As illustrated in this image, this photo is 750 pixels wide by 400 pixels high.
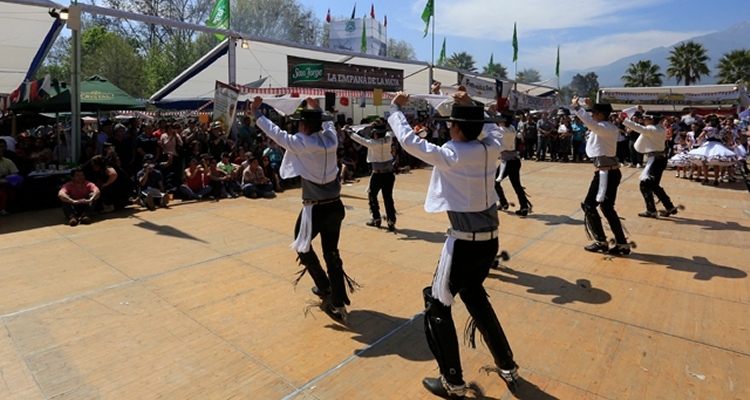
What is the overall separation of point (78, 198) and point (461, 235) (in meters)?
7.65

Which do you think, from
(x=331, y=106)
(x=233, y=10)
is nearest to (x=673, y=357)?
(x=331, y=106)

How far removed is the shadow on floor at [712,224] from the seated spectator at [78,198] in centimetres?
1010

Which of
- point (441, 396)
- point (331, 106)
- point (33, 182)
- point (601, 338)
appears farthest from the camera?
point (33, 182)

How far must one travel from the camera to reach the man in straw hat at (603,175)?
607cm

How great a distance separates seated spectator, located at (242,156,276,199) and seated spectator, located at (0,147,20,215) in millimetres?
4171

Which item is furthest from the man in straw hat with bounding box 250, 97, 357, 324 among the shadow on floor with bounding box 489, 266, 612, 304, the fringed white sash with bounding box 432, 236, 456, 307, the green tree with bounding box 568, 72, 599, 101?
the green tree with bounding box 568, 72, 599, 101

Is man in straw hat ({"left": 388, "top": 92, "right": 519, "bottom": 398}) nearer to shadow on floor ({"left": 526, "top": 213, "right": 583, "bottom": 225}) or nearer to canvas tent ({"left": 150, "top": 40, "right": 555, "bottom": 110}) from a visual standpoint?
shadow on floor ({"left": 526, "top": 213, "right": 583, "bottom": 225})

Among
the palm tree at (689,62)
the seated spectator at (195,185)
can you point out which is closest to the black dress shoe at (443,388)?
the seated spectator at (195,185)

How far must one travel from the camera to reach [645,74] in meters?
48.2

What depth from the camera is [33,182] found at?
912 centimetres

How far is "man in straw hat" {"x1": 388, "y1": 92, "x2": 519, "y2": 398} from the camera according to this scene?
2.95 m

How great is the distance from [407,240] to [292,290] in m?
2.51

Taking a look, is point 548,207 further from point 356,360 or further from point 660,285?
point 356,360

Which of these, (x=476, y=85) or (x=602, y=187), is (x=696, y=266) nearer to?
(x=602, y=187)
